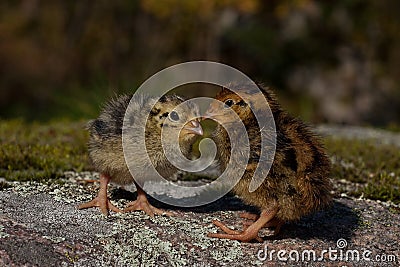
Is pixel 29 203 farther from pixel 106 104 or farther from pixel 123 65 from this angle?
pixel 123 65

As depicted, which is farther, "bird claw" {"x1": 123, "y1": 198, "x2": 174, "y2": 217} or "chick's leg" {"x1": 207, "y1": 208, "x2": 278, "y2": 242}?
"bird claw" {"x1": 123, "y1": 198, "x2": 174, "y2": 217}

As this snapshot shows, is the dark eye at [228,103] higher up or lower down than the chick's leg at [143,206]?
higher up

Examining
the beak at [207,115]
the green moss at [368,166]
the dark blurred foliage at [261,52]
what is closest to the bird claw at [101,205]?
the beak at [207,115]

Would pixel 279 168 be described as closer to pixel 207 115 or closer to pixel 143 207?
pixel 207 115

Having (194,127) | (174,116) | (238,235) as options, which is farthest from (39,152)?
(238,235)

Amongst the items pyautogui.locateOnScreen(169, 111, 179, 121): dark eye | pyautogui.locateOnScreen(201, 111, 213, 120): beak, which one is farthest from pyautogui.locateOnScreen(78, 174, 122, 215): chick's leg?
pyautogui.locateOnScreen(201, 111, 213, 120): beak

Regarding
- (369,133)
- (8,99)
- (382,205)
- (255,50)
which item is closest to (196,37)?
(255,50)

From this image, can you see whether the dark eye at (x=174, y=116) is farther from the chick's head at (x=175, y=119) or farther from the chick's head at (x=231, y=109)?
the chick's head at (x=231, y=109)

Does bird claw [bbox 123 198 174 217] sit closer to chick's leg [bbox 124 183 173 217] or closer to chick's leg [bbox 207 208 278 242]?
chick's leg [bbox 124 183 173 217]
